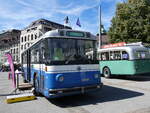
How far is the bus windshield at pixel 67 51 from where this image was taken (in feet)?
23.2

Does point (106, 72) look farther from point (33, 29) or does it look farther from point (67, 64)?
point (33, 29)

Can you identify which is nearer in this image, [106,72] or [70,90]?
[70,90]

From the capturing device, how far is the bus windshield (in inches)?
278

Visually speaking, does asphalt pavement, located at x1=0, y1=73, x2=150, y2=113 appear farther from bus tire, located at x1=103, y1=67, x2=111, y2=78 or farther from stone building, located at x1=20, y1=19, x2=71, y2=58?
stone building, located at x1=20, y1=19, x2=71, y2=58

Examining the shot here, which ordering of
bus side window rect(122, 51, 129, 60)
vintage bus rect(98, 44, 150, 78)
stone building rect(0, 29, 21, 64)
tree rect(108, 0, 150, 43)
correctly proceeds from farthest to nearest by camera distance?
stone building rect(0, 29, 21, 64), tree rect(108, 0, 150, 43), bus side window rect(122, 51, 129, 60), vintage bus rect(98, 44, 150, 78)

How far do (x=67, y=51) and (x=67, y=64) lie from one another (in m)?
0.50

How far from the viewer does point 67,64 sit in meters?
7.28

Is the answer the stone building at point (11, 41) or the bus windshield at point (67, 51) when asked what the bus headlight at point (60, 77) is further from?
the stone building at point (11, 41)

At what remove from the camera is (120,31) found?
77.0ft

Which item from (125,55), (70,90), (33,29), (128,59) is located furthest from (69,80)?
(33,29)

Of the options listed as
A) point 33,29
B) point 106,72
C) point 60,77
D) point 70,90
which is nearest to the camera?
point 60,77

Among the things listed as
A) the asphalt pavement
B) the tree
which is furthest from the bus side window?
the tree

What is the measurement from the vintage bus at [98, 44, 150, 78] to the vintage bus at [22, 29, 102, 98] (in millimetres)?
6208

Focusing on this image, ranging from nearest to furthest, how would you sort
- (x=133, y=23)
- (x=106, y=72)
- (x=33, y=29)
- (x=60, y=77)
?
(x=60, y=77) < (x=106, y=72) < (x=133, y=23) < (x=33, y=29)
